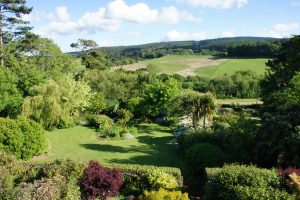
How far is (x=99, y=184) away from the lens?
1474 cm

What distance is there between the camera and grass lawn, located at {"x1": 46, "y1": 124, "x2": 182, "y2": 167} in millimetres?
23547

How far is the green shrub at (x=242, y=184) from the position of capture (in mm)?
12461

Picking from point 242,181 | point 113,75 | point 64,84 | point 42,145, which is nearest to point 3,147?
point 42,145

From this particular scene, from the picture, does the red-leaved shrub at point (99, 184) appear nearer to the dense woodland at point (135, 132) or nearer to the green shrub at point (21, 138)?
the dense woodland at point (135, 132)

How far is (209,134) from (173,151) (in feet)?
12.2

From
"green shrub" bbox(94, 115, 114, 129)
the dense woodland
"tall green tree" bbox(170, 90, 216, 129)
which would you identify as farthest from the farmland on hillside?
"tall green tree" bbox(170, 90, 216, 129)

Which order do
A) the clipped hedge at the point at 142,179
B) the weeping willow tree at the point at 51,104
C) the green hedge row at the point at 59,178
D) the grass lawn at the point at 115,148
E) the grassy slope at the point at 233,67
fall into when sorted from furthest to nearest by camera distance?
the grassy slope at the point at 233,67, the weeping willow tree at the point at 51,104, the grass lawn at the point at 115,148, the clipped hedge at the point at 142,179, the green hedge row at the point at 59,178

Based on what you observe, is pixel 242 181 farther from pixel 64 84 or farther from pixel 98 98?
pixel 98 98

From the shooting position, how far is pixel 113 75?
47.2 metres

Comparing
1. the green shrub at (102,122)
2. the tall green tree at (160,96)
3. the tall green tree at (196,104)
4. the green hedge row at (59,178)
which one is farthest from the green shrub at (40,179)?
the tall green tree at (160,96)

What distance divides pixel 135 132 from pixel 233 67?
5911cm

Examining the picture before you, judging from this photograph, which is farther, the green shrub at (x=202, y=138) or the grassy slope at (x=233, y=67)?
the grassy slope at (x=233, y=67)

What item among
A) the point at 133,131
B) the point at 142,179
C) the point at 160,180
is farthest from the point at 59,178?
the point at 133,131

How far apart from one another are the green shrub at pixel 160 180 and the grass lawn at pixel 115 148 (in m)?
6.86
